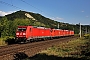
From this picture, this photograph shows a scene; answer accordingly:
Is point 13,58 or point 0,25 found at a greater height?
point 0,25

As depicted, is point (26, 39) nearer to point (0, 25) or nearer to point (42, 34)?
point (42, 34)

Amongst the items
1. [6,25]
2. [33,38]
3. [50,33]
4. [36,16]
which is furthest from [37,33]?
[36,16]

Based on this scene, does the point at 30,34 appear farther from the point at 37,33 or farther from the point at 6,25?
the point at 6,25

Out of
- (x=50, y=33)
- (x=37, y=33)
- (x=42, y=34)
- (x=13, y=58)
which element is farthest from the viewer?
(x=50, y=33)

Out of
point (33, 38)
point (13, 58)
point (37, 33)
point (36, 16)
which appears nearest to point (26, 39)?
point (33, 38)

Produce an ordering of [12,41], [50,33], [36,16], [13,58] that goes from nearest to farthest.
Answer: [13,58]
[12,41]
[50,33]
[36,16]

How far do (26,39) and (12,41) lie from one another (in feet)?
13.1

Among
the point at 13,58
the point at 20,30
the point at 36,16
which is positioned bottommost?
the point at 13,58

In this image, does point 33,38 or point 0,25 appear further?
point 0,25

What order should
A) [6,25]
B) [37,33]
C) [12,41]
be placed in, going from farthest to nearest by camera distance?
[6,25]
[37,33]
[12,41]

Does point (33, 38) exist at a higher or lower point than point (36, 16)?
lower

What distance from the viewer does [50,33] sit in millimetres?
53969

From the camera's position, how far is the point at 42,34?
150 ft

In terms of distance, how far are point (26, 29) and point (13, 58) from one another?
717 inches
